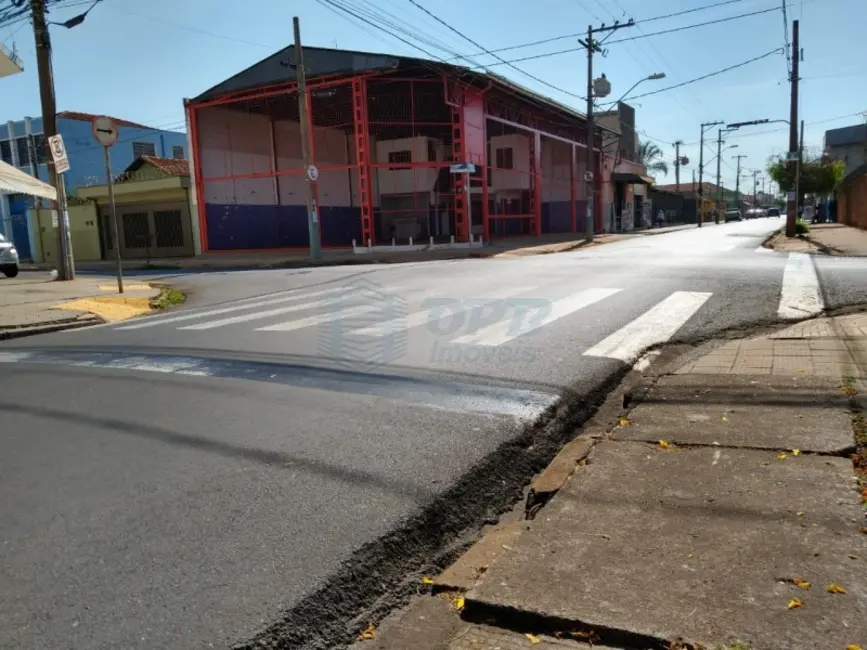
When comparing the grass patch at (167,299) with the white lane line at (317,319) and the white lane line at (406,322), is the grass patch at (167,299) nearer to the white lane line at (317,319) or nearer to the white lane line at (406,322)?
the white lane line at (317,319)

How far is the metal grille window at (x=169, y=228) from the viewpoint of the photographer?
111 feet

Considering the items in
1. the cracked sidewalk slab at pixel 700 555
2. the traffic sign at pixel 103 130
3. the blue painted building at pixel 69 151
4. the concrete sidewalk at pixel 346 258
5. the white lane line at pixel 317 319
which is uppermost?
the blue painted building at pixel 69 151

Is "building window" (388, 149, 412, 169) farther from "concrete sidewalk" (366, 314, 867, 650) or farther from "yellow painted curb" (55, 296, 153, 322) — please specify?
"concrete sidewalk" (366, 314, 867, 650)

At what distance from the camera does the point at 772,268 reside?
13984mm

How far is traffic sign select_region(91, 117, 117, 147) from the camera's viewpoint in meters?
12.0

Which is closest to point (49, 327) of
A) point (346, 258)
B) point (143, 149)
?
point (346, 258)

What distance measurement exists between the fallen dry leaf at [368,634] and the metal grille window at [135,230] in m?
36.2

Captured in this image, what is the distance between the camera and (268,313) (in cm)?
1048

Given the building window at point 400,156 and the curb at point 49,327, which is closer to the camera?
the curb at point 49,327

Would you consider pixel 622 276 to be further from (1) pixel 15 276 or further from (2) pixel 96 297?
(1) pixel 15 276

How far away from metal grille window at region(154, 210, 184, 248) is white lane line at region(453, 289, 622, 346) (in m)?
27.7

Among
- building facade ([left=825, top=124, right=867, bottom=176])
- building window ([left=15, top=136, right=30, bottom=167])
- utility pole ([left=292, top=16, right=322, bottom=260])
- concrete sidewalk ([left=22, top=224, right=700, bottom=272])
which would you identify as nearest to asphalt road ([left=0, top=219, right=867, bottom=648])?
concrete sidewalk ([left=22, top=224, right=700, bottom=272])

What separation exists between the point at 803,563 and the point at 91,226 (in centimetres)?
4038

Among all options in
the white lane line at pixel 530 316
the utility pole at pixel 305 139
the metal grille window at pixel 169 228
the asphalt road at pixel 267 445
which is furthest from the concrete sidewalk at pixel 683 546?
the metal grille window at pixel 169 228
